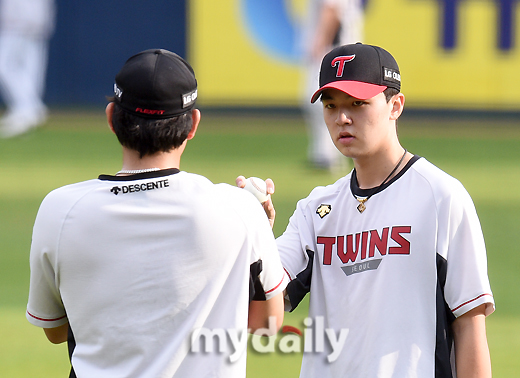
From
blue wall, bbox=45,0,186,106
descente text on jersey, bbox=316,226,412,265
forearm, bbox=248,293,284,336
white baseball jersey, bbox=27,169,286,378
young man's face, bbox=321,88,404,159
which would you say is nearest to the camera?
white baseball jersey, bbox=27,169,286,378

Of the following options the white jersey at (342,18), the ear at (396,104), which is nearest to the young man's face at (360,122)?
the ear at (396,104)

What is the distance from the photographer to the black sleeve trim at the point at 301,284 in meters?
2.48

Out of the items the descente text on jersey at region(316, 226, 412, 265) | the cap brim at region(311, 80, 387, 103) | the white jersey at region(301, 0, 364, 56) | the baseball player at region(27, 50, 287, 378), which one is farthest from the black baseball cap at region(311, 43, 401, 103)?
the white jersey at region(301, 0, 364, 56)

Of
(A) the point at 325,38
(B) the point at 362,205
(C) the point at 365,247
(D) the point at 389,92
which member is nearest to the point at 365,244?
(C) the point at 365,247

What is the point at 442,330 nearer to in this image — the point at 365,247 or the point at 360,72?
the point at 365,247

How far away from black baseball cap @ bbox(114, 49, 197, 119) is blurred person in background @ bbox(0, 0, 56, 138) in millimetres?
11740

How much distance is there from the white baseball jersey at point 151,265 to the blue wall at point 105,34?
43.8 ft

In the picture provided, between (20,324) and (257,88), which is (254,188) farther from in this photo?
(257,88)

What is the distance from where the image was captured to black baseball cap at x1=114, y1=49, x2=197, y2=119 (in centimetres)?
207

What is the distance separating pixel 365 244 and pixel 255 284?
1.45 feet

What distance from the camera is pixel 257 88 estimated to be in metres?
15.0

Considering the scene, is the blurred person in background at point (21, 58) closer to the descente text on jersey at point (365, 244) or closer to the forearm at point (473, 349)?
the descente text on jersey at point (365, 244)

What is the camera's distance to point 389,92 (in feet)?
8.01

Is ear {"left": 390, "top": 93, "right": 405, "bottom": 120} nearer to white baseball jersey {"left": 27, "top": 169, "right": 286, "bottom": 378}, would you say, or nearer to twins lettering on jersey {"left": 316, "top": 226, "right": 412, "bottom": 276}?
twins lettering on jersey {"left": 316, "top": 226, "right": 412, "bottom": 276}
